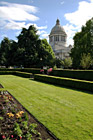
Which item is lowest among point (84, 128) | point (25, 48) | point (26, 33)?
point (84, 128)

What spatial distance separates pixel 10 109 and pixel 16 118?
39.5 inches

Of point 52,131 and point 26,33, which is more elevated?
point 26,33

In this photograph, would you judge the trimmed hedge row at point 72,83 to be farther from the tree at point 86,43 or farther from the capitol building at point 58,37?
the capitol building at point 58,37

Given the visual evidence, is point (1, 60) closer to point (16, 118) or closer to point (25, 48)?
point (25, 48)

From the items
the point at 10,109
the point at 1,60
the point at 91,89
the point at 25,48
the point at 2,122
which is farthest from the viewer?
the point at 1,60

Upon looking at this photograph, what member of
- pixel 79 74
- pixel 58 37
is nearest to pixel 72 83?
pixel 79 74

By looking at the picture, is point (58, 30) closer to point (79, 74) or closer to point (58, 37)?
point (58, 37)

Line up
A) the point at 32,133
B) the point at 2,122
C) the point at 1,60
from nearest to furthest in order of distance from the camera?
the point at 32,133, the point at 2,122, the point at 1,60

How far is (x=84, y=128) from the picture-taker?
14.0 ft

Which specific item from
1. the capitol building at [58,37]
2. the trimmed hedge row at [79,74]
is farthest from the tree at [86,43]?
the capitol building at [58,37]

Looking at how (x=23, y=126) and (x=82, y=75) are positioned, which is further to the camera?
(x=82, y=75)

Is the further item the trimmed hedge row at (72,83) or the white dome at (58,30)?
the white dome at (58,30)

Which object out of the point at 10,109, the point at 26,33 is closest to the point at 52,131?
the point at 10,109

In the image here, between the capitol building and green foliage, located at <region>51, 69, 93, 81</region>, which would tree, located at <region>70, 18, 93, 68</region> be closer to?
green foliage, located at <region>51, 69, 93, 81</region>
